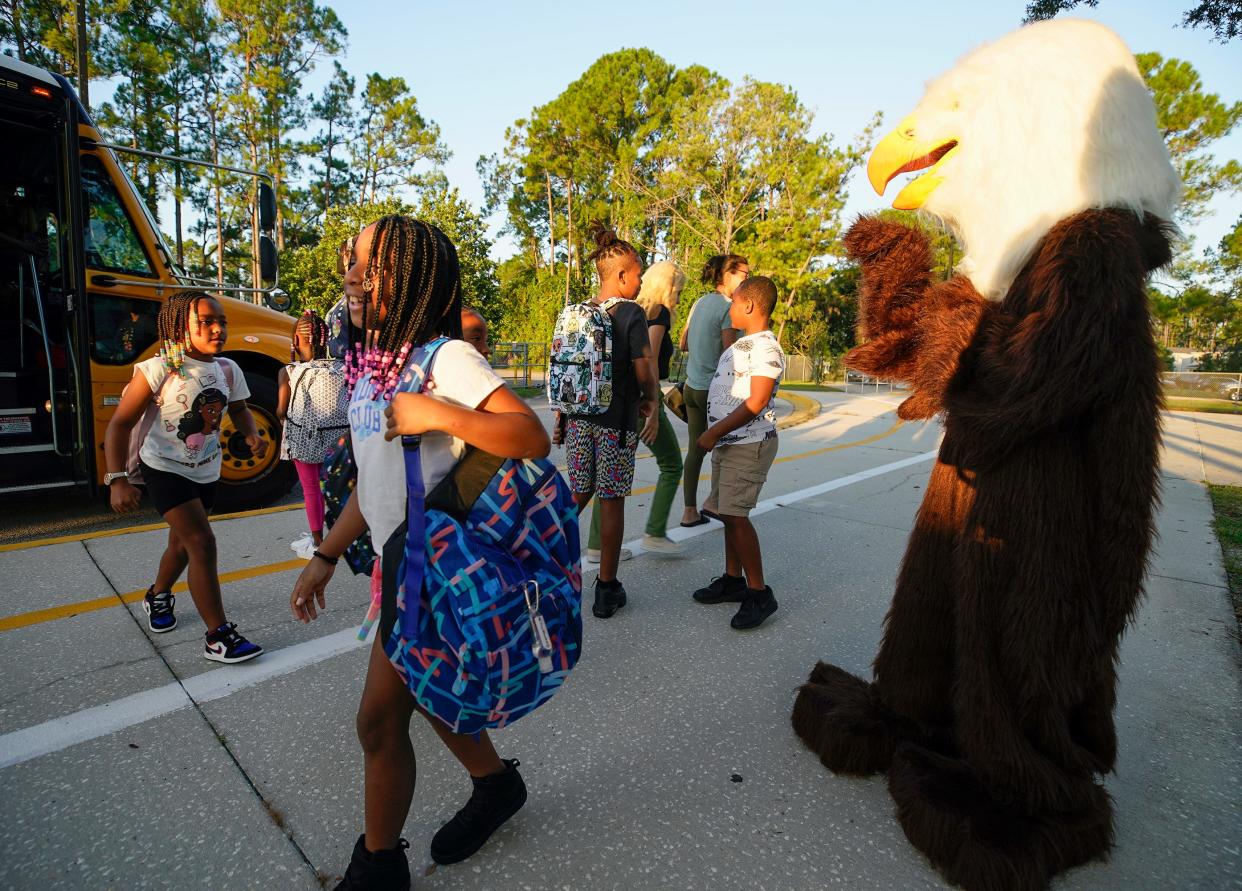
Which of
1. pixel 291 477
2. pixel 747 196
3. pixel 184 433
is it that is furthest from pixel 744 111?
pixel 184 433

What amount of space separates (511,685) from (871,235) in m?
1.78

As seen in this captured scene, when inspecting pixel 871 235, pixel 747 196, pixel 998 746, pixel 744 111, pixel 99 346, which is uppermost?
pixel 744 111

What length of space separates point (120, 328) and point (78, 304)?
0.48 meters

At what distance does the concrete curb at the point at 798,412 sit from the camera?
1157 centimetres

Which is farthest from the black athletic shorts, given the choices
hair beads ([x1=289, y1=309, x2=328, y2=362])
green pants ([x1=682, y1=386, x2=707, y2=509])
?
green pants ([x1=682, y1=386, x2=707, y2=509])

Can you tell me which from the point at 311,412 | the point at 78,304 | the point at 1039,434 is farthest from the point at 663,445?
the point at 78,304

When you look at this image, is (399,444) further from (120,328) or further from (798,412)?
(798,412)

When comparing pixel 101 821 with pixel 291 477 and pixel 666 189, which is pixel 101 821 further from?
pixel 666 189

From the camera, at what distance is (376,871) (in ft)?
5.02

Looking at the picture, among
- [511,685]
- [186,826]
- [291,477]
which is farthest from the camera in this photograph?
[291,477]

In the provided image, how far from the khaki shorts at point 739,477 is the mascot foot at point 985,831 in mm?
1498

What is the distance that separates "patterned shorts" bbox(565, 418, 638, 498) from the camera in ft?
10.9

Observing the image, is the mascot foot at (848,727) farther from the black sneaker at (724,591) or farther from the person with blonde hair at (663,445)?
the person with blonde hair at (663,445)

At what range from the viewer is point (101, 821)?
6.02 ft
